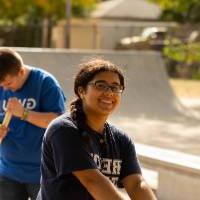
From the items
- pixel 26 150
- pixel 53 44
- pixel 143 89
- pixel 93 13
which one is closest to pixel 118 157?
pixel 26 150

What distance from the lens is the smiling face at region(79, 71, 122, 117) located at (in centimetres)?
288

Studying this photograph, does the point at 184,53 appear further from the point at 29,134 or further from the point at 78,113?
the point at 78,113

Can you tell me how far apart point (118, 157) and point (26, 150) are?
4.27 ft

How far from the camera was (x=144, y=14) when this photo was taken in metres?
52.7

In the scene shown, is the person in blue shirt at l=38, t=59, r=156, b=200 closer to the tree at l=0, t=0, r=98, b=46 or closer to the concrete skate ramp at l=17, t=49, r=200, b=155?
the concrete skate ramp at l=17, t=49, r=200, b=155

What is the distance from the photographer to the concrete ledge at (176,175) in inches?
213

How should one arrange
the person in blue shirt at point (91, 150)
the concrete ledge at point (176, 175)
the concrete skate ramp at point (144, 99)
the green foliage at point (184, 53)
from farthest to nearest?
the green foliage at point (184, 53)
the concrete skate ramp at point (144, 99)
the concrete ledge at point (176, 175)
the person in blue shirt at point (91, 150)

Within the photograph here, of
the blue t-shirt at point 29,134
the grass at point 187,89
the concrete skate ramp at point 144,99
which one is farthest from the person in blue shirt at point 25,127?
the grass at point 187,89

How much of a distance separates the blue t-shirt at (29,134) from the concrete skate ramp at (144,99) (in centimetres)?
579

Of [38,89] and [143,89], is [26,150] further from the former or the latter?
[143,89]

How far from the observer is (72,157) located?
109 inches

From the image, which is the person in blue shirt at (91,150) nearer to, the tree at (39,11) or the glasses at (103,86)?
the glasses at (103,86)

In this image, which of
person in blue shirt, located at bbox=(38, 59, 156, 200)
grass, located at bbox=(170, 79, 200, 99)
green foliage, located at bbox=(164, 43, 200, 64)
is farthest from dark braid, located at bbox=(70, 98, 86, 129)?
green foliage, located at bbox=(164, 43, 200, 64)

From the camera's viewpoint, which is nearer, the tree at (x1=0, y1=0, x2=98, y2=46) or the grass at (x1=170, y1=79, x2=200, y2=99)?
the grass at (x1=170, y1=79, x2=200, y2=99)
